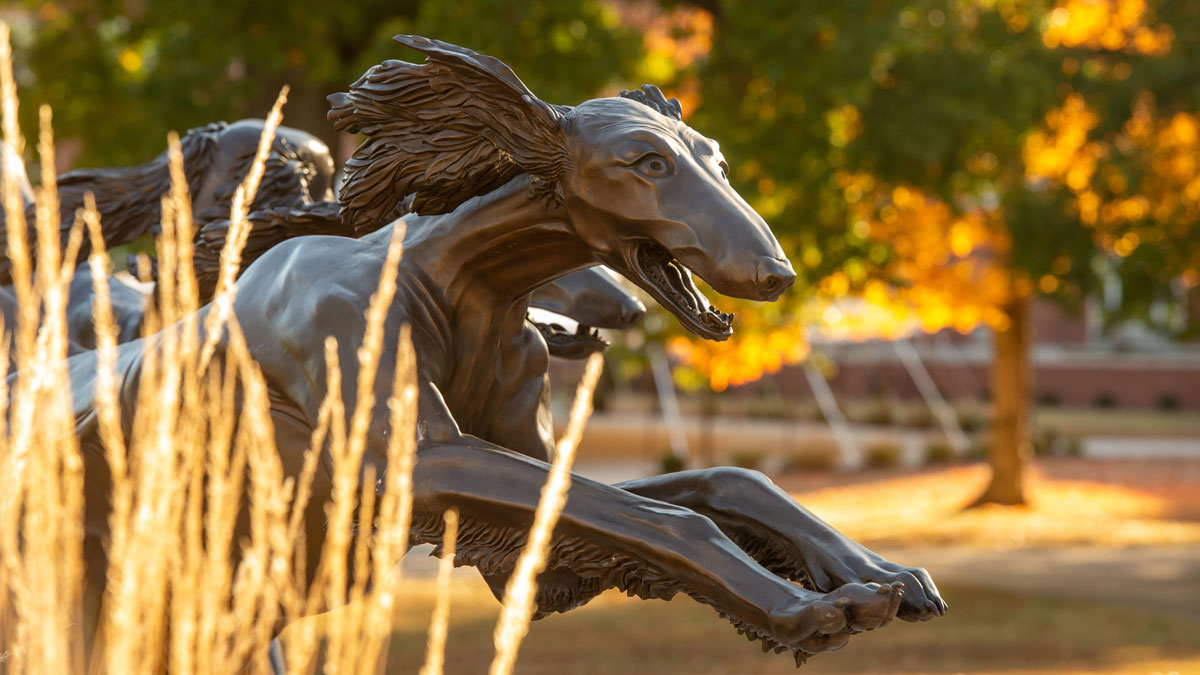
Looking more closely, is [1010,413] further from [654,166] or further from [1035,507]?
[654,166]

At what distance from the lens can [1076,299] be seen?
11.4m

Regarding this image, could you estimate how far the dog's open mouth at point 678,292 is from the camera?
6.31 feet

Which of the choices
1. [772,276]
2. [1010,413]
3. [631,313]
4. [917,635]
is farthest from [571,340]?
[1010,413]

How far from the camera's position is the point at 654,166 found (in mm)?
1923

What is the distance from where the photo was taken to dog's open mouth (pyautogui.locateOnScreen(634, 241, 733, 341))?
1.92m

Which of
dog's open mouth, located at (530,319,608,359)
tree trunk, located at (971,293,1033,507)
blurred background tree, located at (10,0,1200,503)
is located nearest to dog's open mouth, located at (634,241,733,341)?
dog's open mouth, located at (530,319,608,359)

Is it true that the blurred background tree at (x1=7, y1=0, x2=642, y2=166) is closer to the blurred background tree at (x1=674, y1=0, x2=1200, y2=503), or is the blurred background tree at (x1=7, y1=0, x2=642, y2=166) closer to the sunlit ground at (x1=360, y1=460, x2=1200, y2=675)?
the blurred background tree at (x1=674, y1=0, x2=1200, y2=503)

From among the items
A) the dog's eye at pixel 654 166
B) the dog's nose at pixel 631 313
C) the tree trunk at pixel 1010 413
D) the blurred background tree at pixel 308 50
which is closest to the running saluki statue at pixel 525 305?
the dog's eye at pixel 654 166

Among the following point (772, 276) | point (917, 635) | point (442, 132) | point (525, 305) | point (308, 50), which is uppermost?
point (308, 50)

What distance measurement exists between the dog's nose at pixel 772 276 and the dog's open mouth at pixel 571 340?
87 cm

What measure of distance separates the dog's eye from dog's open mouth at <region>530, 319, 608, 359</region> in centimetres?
77

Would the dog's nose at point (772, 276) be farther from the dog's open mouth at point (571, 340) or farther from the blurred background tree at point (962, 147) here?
the blurred background tree at point (962, 147)

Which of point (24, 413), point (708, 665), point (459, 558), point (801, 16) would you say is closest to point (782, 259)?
point (459, 558)

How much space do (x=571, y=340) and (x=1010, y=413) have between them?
37.9 feet
